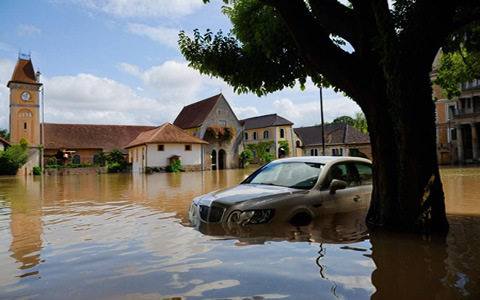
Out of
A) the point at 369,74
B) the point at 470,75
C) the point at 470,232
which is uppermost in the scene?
the point at 470,75

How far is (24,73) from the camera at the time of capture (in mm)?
48750

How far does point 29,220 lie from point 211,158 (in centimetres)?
3986

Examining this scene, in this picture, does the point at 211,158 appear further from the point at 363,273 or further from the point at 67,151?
the point at 363,273

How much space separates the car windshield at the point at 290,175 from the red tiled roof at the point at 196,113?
40.2 m

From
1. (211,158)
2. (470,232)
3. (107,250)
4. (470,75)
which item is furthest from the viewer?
Answer: (211,158)

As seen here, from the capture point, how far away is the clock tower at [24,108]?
47.0m

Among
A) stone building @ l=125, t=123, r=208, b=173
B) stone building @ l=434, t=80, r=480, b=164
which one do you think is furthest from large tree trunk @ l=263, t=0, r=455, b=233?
stone building @ l=434, t=80, r=480, b=164

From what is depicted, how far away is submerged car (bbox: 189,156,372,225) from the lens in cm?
562

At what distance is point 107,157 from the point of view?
4422 centimetres

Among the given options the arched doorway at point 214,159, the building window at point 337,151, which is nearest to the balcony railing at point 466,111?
the building window at point 337,151

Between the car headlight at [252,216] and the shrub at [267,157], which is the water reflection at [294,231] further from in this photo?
the shrub at [267,157]

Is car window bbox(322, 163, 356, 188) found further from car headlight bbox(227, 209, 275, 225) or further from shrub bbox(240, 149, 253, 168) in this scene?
shrub bbox(240, 149, 253, 168)

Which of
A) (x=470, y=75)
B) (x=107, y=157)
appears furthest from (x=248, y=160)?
(x=470, y=75)

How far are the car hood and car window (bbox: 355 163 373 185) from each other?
1.80m
